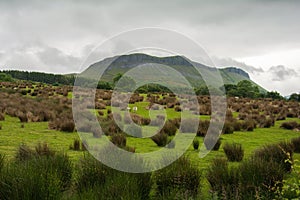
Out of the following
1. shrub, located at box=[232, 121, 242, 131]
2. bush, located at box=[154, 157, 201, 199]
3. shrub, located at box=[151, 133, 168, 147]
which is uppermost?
shrub, located at box=[232, 121, 242, 131]

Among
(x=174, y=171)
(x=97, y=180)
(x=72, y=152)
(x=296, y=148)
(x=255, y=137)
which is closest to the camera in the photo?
(x=97, y=180)

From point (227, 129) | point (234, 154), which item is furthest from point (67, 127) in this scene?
point (234, 154)

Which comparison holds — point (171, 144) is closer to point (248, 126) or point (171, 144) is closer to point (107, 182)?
point (248, 126)

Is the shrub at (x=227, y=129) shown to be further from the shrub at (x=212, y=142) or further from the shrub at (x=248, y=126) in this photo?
the shrub at (x=212, y=142)

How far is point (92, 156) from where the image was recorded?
7.39 m

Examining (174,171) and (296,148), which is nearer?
(174,171)

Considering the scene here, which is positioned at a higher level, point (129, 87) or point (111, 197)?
point (129, 87)

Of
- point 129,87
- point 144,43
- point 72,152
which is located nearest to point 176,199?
point 72,152

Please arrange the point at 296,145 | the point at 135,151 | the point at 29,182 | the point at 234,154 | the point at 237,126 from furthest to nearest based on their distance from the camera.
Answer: the point at 237,126, the point at 296,145, the point at 135,151, the point at 234,154, the point at 29,182

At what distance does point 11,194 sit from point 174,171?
292cm

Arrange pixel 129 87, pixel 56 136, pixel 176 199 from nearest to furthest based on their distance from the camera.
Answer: pixel 176 199 < pixel 56 136 < pixel 129 87

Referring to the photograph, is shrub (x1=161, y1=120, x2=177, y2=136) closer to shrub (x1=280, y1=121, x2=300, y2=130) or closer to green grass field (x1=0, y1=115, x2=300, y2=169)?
green grass field (x1=0, y1=115, x2=300, y2=169)

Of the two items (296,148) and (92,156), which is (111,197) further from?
(296,148)

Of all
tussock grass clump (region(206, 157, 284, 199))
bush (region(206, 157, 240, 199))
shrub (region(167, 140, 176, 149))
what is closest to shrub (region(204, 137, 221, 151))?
shrub (region(167, 140, 176, 149))
